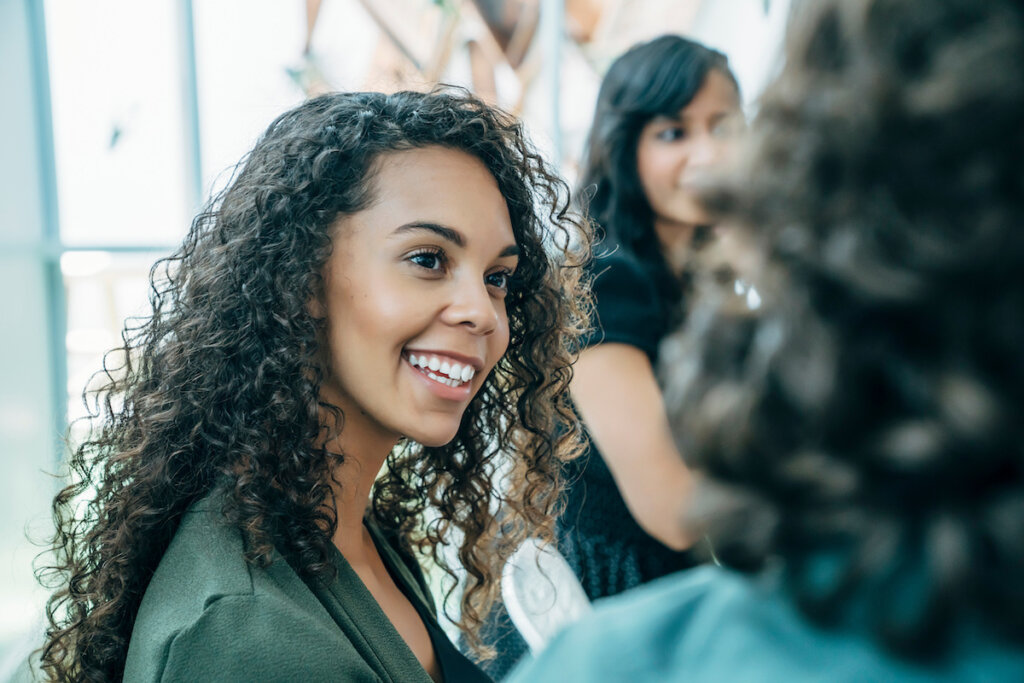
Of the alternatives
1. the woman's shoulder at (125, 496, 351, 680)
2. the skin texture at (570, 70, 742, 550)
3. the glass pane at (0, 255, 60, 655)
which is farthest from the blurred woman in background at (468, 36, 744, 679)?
the glass pane at (0, 255, 60, 655)

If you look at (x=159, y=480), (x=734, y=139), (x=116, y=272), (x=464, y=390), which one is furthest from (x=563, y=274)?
(x=116, y=272)

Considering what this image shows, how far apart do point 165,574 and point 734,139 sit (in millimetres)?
752

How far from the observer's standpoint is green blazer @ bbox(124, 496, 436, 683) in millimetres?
830

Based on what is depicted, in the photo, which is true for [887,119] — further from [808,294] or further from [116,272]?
[116,272]

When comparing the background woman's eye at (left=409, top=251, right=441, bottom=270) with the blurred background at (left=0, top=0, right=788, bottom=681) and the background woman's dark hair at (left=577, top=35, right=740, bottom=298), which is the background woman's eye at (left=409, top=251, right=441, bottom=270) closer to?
the background woman's dark hair at (left=577, top=35, right=740, bottom=298)

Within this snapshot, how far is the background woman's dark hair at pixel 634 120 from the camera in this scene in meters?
1.70

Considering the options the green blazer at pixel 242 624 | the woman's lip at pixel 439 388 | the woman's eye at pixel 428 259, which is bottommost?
the green blazer at pixel 242 624

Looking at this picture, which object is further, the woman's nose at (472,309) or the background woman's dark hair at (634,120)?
the background woman's dark hair at (634,120)

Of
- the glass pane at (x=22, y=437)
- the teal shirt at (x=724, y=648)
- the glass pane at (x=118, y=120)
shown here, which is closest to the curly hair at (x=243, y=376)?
the teal shirt at (x=724, y=648)

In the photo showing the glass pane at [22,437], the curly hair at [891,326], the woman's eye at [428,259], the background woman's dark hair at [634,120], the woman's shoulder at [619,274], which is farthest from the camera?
the glass pane at [22,437]

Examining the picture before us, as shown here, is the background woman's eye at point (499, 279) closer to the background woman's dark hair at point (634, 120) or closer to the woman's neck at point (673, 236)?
the background woman's dark hair at point (634, 120)

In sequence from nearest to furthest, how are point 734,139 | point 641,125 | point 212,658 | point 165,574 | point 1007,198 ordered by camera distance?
1. point 1007,198
2. point 734,139
3. point 212,658
4. point 165,574
5. point 641,125

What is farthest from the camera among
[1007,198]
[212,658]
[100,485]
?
[100,485]

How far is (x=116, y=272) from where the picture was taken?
123 inches
